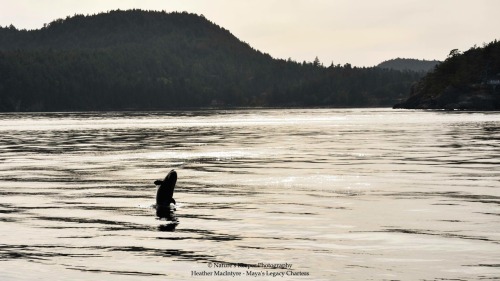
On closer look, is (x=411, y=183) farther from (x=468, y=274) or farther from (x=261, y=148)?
(x=261, y=148)

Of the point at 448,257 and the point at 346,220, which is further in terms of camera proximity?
the point at 346,220

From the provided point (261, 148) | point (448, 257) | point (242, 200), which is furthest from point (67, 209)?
point (261, 148)

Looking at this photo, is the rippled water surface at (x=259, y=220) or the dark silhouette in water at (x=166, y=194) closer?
the rippled water surface at (x=259, y=220)

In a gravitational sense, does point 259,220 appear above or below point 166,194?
below

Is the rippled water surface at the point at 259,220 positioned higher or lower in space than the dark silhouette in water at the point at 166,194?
lower

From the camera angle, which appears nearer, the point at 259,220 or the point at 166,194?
the point at 259,220

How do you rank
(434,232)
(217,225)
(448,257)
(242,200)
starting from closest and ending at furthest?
(448,257) → (434,232) → (217,225) → (242,200)

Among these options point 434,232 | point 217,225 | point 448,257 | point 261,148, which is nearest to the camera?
point 448,257

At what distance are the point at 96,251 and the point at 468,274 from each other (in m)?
10.8

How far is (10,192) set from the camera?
43.4 metres

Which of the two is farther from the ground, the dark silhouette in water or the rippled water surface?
the dark silhouette in water

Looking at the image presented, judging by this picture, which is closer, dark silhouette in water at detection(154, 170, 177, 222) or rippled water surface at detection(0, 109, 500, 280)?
rippled water surface at detection(0, 109, 500, 280)

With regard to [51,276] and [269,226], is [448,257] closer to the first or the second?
[269,226]

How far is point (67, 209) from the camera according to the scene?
3650 cm
